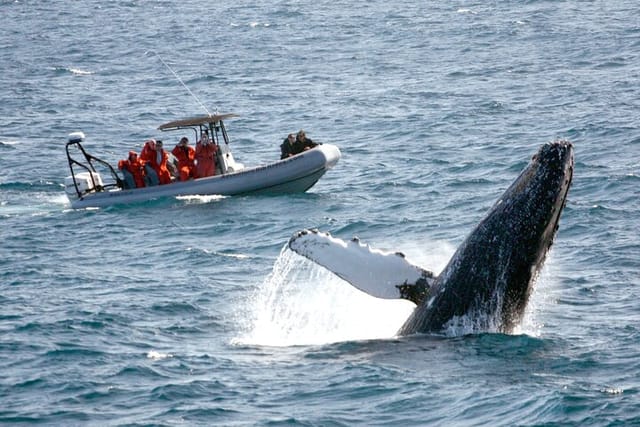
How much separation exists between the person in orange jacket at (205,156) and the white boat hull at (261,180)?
0.50m

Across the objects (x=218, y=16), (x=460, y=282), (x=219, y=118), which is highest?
(x=218, y=16)

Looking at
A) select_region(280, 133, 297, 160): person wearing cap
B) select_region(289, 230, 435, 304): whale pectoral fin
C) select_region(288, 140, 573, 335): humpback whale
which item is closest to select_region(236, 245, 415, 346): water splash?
select_region(288, 140, 573, 335): humpback whale

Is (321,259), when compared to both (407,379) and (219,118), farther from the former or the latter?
(219,118)

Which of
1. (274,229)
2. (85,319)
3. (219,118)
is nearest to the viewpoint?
(85,319)

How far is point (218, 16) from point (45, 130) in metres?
40.4

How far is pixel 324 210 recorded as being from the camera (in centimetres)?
3319

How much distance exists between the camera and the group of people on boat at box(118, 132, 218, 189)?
116 feet

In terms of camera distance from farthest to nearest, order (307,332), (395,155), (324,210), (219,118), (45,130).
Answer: (45,130), (395,155), (219,118), (324,210), (307,332)

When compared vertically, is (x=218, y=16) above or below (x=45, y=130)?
above

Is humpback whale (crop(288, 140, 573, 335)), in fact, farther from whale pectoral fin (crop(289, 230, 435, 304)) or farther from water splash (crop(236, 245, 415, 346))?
water splash (crop(236, 245, 415, 346))

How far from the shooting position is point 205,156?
35.9 metres

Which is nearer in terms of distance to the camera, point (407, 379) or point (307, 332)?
point (407, 379)

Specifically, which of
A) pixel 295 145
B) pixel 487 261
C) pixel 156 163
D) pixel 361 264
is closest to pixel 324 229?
pixel 295 145

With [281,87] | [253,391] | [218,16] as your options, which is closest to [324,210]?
[253,391]
